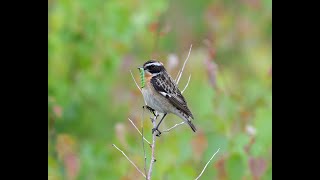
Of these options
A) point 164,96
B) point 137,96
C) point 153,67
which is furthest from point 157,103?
point 137,96

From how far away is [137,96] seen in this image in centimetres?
810

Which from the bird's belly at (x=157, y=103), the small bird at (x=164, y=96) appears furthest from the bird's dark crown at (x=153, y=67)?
the bird's belly at (x=157, y=103)

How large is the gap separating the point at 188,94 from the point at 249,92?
1377mm

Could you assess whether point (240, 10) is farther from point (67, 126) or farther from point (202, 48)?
point (67, 126)

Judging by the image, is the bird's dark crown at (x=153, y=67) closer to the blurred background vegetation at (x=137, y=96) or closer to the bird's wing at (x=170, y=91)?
the bird's wing at (x=170, y=91)

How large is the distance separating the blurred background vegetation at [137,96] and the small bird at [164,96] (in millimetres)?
560

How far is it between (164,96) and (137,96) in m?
1.69

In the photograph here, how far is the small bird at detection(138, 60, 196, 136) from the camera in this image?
20.9ft

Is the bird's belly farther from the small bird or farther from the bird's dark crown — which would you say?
the bird's dark crown

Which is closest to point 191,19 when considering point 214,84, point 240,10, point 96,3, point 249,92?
point 240,10

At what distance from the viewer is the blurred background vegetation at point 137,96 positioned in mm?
7734

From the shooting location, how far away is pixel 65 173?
8.23m

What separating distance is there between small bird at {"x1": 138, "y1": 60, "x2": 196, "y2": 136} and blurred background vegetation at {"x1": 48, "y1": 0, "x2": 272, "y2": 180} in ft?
1.84

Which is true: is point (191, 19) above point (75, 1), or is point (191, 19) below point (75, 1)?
above
